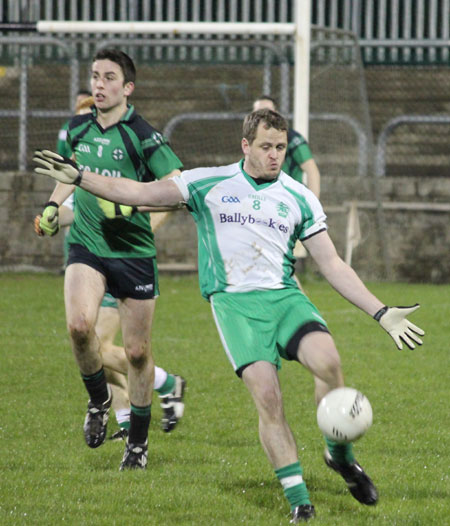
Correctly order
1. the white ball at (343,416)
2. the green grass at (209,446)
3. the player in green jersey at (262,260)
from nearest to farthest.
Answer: the white ball at (343,416) < the player in green jersey at (262,260) < the green grass at (209,446)

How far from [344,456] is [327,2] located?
15624mm

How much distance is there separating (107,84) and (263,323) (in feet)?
6.95

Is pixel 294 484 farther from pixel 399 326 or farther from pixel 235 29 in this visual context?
pixel 235 29

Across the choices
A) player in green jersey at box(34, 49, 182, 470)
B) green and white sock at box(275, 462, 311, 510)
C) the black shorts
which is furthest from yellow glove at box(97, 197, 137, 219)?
green and white sock at box(275, 462, 311, 510)

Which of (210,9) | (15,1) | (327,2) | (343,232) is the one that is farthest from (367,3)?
(15,1)

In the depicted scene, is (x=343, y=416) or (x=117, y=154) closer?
(x=343, y=416)

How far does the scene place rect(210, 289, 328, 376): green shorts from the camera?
17.4ft

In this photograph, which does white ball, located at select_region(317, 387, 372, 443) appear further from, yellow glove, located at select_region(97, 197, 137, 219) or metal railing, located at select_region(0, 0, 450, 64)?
metal railing, located at select_region(0, 0, 450, 64)

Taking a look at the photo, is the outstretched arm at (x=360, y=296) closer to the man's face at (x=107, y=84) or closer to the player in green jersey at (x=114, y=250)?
the player in green jersey at (x=114, y=250)

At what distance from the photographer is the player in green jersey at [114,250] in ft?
21.2

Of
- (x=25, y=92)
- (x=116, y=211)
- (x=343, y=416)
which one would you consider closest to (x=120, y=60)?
(x=116, y=211)

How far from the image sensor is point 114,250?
6590mm

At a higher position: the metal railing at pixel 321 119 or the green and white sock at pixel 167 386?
the metal railing at pixel 321 119

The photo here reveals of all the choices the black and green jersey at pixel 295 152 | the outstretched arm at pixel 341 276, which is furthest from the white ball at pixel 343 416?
the black and green jersey at pixel 295 152
